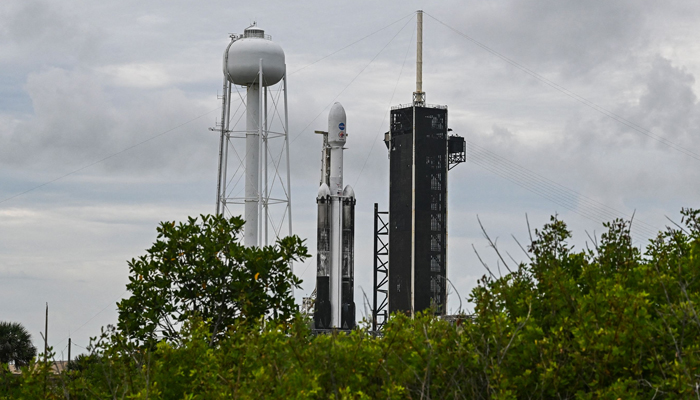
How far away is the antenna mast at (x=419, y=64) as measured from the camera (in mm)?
66375

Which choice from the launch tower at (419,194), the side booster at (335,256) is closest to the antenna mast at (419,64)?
the launch tower at (419,194)

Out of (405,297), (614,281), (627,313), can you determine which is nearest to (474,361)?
(627,313)

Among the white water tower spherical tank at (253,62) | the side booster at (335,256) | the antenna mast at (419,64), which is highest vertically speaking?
the antenna mast at (419,64)

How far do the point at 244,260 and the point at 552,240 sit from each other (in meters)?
6.06

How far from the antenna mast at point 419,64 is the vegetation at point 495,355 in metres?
54.2

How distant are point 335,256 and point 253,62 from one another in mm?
19683

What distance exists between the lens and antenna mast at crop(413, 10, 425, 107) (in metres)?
66.4

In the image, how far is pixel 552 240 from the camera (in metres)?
15.1

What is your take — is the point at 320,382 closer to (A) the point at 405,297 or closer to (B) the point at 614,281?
(B) the point at 614,281

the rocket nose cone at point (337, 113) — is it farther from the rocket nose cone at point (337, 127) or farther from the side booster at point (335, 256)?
the side booster at point (335, 256)

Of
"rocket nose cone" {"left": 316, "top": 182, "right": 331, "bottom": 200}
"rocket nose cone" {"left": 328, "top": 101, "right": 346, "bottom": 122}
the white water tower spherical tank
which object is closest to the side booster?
"rocket nose cone" {"left": 316, "top": 182, "right": 331, "bottom": 200}

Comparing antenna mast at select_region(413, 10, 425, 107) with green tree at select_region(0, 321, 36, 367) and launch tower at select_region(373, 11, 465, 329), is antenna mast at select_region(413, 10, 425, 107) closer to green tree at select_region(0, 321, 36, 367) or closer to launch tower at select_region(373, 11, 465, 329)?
launch tower at select_region(373, 11, 465, 329)

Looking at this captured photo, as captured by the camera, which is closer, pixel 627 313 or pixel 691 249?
pixel 627 313

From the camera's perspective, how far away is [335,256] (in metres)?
60.9
